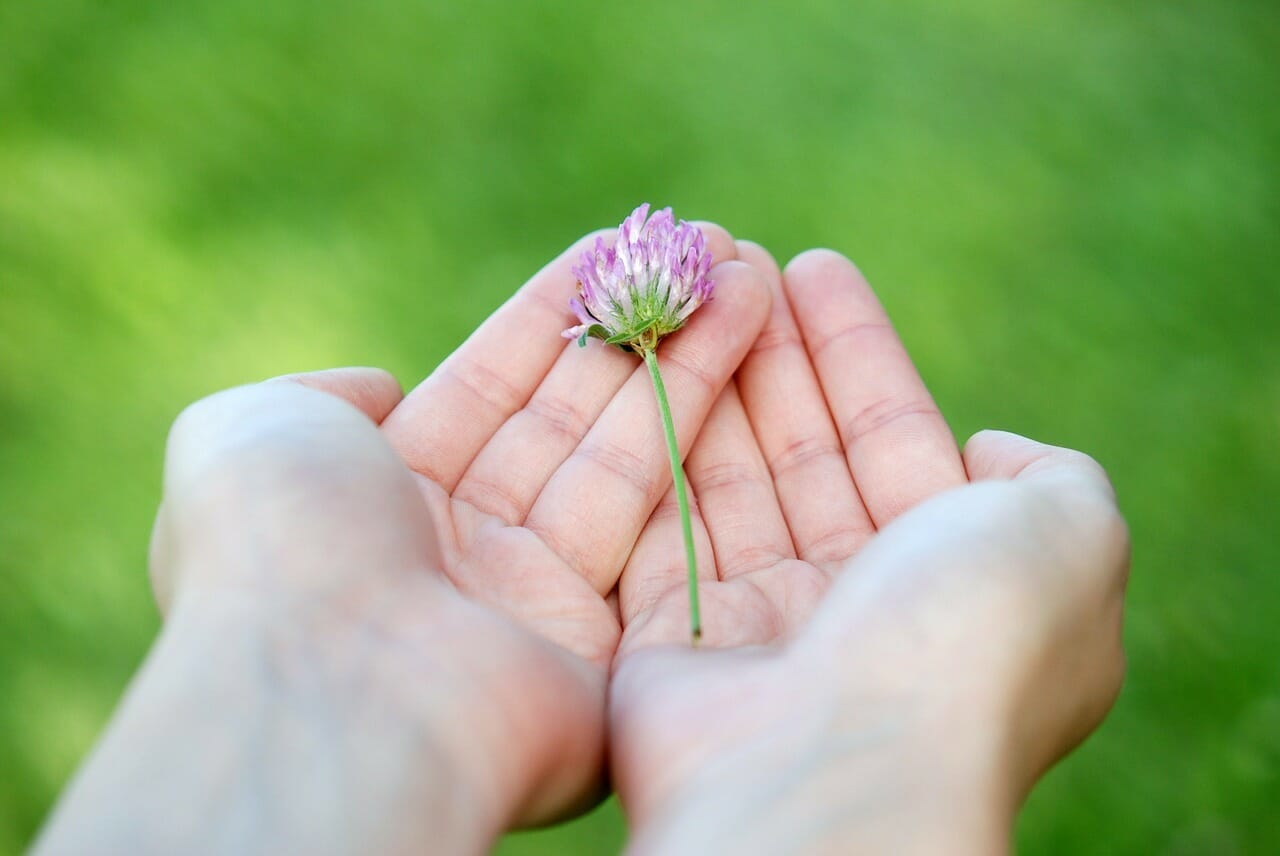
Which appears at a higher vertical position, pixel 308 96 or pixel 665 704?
pixel 308 96

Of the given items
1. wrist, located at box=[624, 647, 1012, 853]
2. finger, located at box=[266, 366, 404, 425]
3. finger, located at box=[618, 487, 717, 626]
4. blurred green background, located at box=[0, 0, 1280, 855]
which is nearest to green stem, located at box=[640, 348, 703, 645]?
finger, located at box=[618, 487, 717, 626]

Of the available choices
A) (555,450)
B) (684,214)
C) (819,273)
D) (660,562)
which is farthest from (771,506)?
(684,214)

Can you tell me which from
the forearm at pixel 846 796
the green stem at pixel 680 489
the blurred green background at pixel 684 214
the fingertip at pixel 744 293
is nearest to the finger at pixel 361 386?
the green stem at pixel 680 489

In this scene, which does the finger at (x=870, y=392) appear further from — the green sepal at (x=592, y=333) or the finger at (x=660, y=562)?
the green sepal at (x=592, y=333)

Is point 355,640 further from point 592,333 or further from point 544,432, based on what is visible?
point 592,333

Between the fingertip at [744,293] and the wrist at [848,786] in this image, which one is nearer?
the wrist at [848,786]

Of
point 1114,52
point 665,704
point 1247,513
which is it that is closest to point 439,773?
point 665,704

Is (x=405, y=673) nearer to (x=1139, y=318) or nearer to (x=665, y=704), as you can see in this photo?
(x=665, y=704)
